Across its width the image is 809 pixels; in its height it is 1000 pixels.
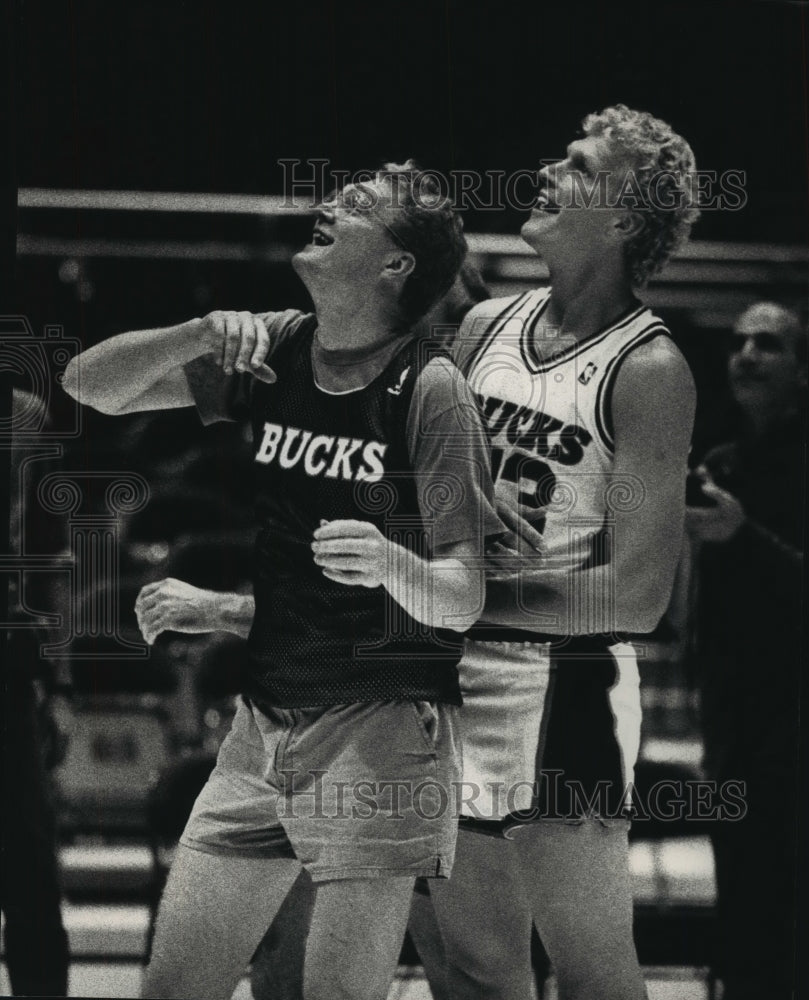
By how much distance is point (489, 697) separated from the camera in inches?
106

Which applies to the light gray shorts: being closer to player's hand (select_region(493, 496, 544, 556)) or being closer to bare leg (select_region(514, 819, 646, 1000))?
bare leg (select_region(514, 819, 646, 1000))

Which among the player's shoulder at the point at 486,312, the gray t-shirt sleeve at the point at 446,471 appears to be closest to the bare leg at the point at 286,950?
the gray t-shirt sleeve at the point at 446,471

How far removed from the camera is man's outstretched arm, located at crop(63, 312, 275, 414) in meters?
2.71

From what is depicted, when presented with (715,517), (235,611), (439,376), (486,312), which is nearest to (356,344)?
(439,376)

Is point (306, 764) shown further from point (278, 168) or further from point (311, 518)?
point (278, 168)

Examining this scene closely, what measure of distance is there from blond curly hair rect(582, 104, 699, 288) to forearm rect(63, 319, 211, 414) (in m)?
0.99

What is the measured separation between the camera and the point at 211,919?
2.60m

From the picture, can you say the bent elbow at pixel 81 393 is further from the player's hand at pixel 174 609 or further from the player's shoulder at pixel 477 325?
the player's shoulder at pixel 477 325

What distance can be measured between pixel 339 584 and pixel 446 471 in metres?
0.34

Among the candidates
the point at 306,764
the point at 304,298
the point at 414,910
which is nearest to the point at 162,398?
the point at 304,298

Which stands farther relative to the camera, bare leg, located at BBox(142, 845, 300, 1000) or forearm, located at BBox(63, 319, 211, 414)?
forearm, located at BBox(63, 319, 211, 414)

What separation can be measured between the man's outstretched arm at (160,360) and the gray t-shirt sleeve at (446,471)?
0.34 metres

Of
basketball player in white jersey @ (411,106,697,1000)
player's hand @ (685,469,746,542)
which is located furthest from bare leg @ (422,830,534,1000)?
player's hand @ (685,469,746,542)

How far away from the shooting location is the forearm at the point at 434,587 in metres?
2.66
